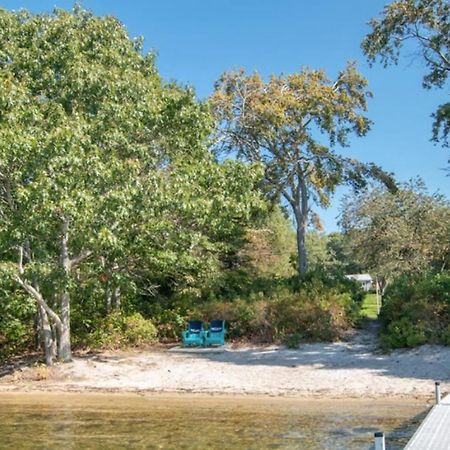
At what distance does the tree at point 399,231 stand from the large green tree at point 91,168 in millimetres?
16283

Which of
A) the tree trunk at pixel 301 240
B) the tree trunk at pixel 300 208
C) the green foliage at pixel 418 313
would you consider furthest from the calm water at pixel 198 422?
the tree trunk at pixel 300 208

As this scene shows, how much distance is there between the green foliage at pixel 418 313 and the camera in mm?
17453

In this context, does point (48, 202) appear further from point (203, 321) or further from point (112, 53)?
point (203, 321)

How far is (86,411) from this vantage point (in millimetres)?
12875

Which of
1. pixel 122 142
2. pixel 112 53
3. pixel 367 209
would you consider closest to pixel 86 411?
pixel 122 142

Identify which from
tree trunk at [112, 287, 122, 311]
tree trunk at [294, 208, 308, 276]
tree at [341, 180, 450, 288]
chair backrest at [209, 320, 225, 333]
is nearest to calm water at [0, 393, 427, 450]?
chair backrest at [209, 320, 225, 333]

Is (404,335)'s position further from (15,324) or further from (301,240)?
(15,324)

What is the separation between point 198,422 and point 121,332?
9881 mm

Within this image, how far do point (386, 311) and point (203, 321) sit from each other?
629cm

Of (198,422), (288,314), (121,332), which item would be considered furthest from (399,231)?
(198,422)

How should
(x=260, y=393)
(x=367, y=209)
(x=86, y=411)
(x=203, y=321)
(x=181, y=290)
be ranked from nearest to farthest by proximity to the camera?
(x=86, y=411) < (x=260, y=393) < (x=203, y=321) < (x=181, y=290) < (x=367, y=209)

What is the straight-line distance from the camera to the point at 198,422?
11.5 metres

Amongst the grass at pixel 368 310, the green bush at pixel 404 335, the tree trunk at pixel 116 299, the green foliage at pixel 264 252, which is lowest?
the green bush at pixel 404 335

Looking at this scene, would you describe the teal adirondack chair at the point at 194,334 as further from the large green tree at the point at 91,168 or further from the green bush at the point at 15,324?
the green bush at the point at 15,324
